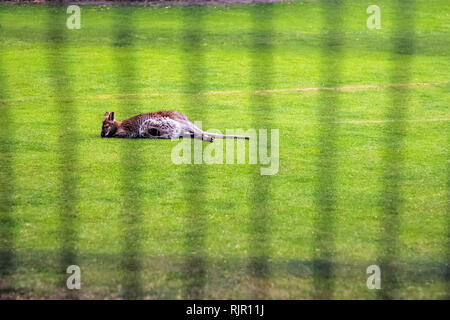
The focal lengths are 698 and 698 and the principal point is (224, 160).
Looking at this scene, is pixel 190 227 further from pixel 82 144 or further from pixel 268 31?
pixel 268 31

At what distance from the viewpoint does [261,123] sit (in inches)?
403

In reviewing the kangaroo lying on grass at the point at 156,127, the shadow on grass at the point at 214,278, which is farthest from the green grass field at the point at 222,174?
the kangaroo lying on grass at the point at 156,127

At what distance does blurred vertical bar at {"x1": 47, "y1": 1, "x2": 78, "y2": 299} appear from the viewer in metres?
5.66

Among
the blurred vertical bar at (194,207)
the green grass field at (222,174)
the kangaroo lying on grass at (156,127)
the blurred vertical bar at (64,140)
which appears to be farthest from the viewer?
the kangaroo lying on grass at (156,127)

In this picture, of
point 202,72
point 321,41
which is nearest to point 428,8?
point 321,41

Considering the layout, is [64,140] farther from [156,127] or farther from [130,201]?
[130,201]

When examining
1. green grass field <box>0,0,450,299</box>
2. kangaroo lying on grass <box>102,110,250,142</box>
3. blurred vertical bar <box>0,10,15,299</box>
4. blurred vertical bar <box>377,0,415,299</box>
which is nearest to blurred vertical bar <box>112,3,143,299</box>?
green grass field <box>0,0,450,299</box>

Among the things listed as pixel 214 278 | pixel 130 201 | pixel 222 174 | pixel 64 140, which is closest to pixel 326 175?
pixel 222 174

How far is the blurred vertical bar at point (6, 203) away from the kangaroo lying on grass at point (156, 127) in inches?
53.4

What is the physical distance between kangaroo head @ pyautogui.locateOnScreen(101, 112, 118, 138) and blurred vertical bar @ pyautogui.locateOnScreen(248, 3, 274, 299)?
2.00m

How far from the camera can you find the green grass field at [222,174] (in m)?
5.23

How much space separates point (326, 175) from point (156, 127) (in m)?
2.87

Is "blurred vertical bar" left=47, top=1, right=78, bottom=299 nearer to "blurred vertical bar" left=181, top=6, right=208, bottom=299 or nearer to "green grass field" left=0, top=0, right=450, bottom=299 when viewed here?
"green grass field" left=0, top=0, right=450, bottom=299

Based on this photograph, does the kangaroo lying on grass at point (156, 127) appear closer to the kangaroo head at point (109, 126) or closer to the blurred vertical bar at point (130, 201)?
the kangaroo head at point (109, 126)
